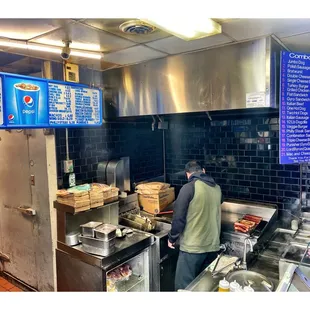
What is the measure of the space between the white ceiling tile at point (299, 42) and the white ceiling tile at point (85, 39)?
4.35ft

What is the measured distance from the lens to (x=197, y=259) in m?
2.73

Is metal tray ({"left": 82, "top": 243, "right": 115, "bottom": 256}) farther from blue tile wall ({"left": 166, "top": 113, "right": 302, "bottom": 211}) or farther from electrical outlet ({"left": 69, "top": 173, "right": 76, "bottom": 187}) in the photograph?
blue tile wall ({"left": 166, "top": 113, "right": 302, "bottom": 211})

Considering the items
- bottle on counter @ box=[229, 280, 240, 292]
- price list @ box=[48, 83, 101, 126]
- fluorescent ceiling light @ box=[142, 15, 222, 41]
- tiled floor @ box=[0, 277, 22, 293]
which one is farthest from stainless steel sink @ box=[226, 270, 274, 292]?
tiled floor @ box=[0, 277, 22, 293]

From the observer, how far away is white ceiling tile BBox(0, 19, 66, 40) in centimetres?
183

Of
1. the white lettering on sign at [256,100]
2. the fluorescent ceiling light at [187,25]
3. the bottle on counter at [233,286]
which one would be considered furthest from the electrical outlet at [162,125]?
the bottle on counter at [233,286]

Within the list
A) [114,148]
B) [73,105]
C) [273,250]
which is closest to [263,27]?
[73,105]

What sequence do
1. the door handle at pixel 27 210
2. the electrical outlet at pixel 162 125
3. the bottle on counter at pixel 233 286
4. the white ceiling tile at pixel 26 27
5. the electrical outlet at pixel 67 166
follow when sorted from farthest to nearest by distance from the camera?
the electrical outlet at pixel 162 125
the door handle at pixel 27 210
the electrical outlet at pixel 67 166
the white ceiling tile at pixel 26 27
the bottle on counter at pixel 233 286

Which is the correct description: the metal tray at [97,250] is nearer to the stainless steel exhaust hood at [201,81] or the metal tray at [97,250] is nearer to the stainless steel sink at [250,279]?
the stainless steel sink at [250,279]

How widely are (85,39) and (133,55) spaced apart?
0.59 m

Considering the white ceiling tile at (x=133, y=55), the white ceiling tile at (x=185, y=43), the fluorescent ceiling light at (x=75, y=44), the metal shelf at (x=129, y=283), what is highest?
the fluorescent ceiling light at (x=75, y=44)

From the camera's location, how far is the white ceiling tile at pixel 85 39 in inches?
79.9

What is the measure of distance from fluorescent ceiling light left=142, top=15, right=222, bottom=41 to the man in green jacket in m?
1.32

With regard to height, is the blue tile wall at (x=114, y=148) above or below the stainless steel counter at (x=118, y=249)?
above
